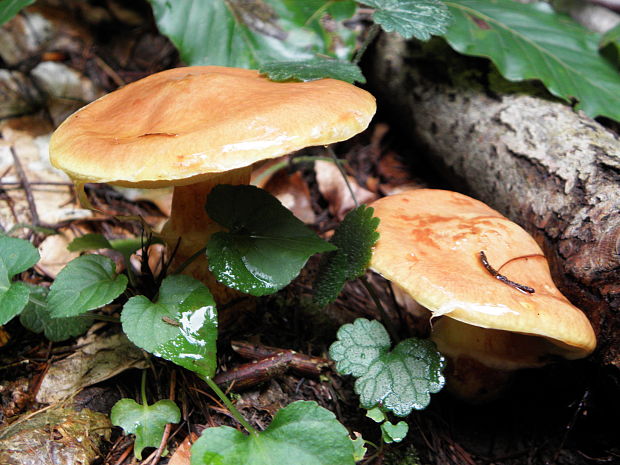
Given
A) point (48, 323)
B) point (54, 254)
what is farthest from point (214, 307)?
point (54, 254)

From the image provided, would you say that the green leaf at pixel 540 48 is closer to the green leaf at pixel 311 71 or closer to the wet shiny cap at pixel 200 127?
the green leaf at pixel 311 71

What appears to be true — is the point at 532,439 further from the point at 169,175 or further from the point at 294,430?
the point at 169,175

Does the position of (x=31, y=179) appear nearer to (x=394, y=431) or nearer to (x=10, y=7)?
(x=10, y=7)

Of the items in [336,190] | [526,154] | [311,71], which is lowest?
[336,190]

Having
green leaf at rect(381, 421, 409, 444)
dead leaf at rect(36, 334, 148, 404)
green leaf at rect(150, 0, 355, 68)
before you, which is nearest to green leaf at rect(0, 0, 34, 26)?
green leaf at rect(150, 0, 355, 68)

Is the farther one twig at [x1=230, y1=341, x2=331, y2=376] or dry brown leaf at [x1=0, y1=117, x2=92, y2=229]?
dry brown leaf at [x1=0, y1=117, x2=92, y2=229]

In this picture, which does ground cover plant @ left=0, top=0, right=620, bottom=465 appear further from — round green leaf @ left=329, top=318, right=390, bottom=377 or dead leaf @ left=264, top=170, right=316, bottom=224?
dead leaf @ left=264, top=170, right=316, bottom=224
